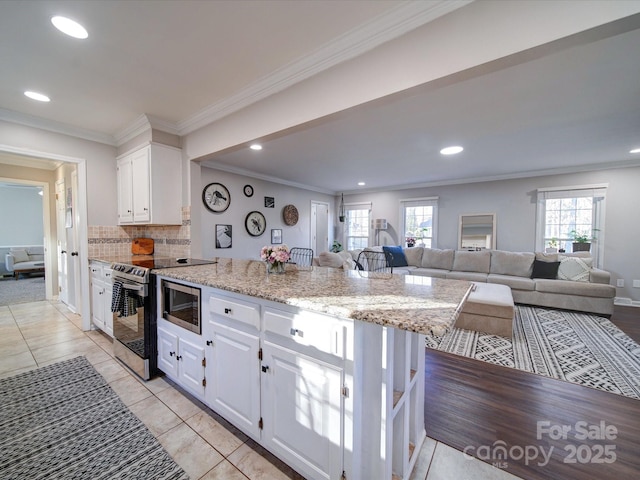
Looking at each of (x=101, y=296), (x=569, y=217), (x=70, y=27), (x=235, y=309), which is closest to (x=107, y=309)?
(x=101, y=296)

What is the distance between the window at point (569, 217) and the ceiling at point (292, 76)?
0.96 metres

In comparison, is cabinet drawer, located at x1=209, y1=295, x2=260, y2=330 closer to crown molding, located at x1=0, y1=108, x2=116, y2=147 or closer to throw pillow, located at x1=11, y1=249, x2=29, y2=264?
crown molding, located at x1=0, y1=108, x2=116, y2=147

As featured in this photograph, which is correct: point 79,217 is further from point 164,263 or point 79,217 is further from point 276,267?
point 276,267

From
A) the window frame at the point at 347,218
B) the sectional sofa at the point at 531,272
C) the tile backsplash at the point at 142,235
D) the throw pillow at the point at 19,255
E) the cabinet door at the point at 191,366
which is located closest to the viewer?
the cabinet door at the point at 191,366

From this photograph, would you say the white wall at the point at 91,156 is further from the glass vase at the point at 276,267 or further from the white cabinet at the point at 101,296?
the glass vase at the point at 276,267

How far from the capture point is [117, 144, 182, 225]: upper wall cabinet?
9.59ft

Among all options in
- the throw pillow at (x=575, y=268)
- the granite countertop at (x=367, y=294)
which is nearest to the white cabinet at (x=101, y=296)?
the granite countertop at (x=367, y=294)

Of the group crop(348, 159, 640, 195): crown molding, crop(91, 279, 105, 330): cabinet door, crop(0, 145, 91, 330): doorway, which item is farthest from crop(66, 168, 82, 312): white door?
crop(348, 159, 640, 195): crown molding

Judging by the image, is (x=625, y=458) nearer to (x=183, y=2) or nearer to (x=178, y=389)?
(x=178, y=389)

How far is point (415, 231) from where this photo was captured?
6602 mm

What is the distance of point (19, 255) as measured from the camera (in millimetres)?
6965

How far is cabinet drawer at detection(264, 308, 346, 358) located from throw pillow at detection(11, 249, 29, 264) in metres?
9.55

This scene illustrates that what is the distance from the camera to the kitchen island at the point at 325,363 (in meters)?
1.04

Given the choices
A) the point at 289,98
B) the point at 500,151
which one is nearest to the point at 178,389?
the point at 289,98
